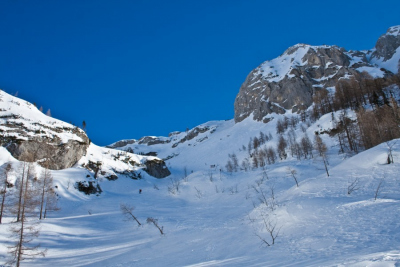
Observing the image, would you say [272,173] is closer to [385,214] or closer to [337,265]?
[385,214]

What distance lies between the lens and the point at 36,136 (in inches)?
2133

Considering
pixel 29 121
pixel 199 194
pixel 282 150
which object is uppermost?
pixel 29 121

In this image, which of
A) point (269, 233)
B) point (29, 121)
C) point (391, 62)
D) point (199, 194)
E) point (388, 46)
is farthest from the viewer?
point (388, 46)

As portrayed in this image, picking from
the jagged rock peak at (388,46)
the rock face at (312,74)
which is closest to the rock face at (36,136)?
the rock face at (312,74)

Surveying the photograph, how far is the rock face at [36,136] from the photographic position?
1989 inches

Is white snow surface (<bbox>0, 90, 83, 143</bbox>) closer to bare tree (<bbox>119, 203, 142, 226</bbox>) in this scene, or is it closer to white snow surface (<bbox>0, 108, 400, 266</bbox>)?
white snow surface (<bbox>0, 108, 400, 266</bbox>)

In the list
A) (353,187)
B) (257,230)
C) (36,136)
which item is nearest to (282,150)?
(353,187)

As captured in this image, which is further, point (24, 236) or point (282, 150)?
point (282, 150)

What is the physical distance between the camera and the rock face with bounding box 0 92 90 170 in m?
50.5

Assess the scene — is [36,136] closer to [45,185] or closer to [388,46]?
[45,185]

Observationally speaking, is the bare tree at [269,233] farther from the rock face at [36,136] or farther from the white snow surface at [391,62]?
the white snow surface at [391,62]

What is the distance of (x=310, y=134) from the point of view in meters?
88.4

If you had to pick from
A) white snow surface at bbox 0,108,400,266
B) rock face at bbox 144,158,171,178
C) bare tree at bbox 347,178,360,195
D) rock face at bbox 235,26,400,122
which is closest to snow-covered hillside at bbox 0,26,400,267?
white snow surface at bbox 0,108,400,266

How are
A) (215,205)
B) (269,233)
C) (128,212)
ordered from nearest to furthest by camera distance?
(269,233)
(128,212)
(215,205)
